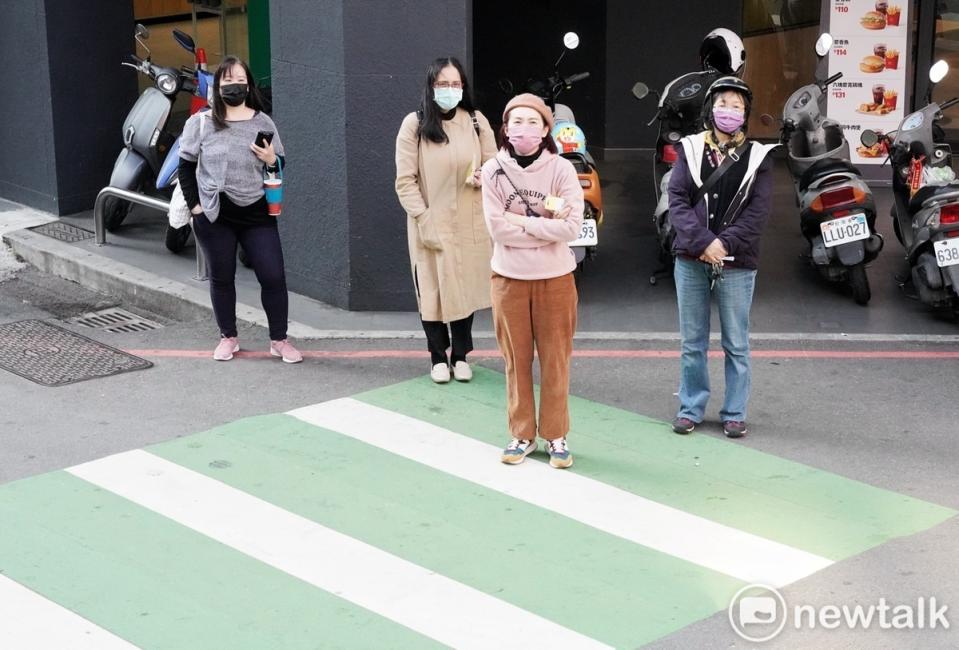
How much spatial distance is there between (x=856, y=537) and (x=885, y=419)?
1.77 meters

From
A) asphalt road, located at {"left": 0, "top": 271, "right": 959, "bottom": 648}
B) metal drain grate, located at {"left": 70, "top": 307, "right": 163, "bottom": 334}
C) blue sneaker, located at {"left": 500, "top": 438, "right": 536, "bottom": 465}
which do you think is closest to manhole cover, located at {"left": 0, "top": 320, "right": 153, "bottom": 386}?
asphalt road, located at {"left": 0, "top": 271, "right": 959, "bottom": 648}

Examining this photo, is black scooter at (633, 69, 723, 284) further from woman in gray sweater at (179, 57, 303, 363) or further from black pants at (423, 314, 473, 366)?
woman in gray sweater at (179, 57, 303, 363)

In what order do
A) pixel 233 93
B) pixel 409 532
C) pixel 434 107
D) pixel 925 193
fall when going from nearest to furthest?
1. pixel 409 532
2. pixel 434 107
3. pixel 233 93
4. pixel 925 193

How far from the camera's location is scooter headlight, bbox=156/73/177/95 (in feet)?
40.0

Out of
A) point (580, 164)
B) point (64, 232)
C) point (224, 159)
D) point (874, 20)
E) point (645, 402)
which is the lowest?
point (645, 402)

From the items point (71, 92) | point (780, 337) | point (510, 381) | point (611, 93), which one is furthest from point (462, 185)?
point (611, 93)

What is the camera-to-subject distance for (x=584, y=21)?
1578cm

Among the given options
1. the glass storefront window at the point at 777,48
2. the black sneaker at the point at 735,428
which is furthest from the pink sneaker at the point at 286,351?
the glass storefront window at the point at 777,48

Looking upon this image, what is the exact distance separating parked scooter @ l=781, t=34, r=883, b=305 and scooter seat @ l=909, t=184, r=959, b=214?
0.96ft

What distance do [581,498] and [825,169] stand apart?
15.0 feet

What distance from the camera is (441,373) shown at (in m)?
9.24

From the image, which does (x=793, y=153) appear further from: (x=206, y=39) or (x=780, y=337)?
(x=206, y=39)

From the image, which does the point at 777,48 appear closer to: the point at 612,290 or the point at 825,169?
the point at 825,169

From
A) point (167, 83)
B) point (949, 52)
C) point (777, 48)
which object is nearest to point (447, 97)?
point (167, 83)
